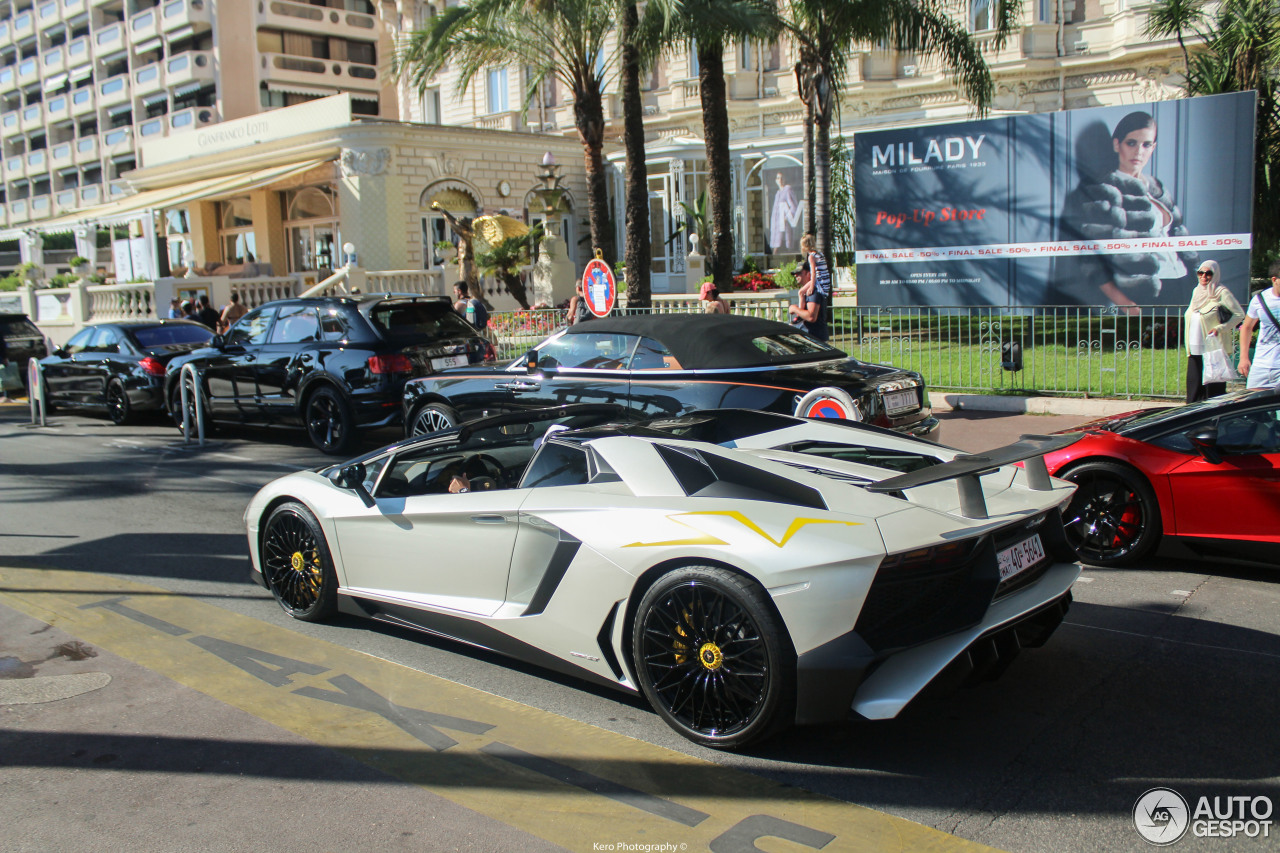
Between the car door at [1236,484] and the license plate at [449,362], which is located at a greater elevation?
the license plate at [449,362]

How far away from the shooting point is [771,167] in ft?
107

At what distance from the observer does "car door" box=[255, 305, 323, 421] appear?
11711 mm

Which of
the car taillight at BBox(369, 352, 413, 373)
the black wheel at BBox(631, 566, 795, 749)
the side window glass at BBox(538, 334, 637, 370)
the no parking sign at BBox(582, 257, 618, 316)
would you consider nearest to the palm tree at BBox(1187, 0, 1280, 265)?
the no parking sign at BBox(582, 257, 618, 316)

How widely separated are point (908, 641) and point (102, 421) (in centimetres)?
1521

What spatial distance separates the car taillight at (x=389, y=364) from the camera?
11.1m

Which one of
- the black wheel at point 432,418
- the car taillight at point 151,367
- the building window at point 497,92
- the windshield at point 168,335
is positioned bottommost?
the black wheel at point 432,418

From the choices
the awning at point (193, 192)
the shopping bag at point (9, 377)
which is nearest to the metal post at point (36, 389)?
the shopping bag at point (9, 377)

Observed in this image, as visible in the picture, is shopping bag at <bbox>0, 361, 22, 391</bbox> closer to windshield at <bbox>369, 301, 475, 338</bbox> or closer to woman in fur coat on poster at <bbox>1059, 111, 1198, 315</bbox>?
windshield at <bbox>369, 301, 475, 338</bbox>

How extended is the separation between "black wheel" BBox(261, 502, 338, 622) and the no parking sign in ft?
25.8

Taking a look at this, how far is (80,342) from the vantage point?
51.6 ft

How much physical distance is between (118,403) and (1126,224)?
14774mm

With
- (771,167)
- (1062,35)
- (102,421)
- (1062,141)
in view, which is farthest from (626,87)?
(1062,35)

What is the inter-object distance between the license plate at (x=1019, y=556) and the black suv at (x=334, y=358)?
811 cm

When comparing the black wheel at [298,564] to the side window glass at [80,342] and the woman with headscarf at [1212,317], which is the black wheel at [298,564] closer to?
the woman with headscarf at [1212,317]
